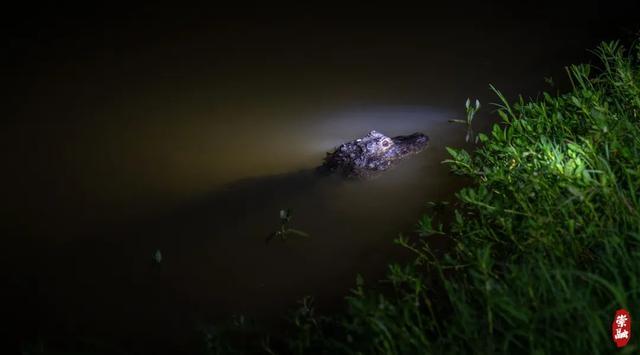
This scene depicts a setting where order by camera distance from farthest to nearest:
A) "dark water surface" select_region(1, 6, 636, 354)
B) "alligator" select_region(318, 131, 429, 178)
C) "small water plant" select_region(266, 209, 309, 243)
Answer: "alligator" select_region(318, 131, 429, 178), "small water plant" select_region(266, 209, 309, 243), "dark water surface" select_region(1, 6, 636, 354)

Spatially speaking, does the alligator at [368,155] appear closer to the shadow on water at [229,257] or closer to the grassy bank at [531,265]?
the shadow on water at [229,257]

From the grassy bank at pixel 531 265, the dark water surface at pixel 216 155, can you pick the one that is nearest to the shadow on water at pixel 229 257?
the dark water surface at pixel 216 155

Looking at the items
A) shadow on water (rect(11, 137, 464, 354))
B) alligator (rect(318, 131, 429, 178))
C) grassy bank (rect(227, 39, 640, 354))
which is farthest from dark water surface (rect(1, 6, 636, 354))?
grassy bank (rect(227, 39, 640, 354))

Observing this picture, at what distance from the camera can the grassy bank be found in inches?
68.0

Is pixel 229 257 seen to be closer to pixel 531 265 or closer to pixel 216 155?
pixel 216 155

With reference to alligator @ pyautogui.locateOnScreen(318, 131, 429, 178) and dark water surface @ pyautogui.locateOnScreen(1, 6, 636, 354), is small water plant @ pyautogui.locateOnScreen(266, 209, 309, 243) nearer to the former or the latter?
dark water surface @ pyautogui.locateOnScreen(1, 6, 636, 354)

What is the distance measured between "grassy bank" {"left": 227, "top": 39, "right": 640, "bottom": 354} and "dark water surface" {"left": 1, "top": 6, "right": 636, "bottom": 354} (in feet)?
2.19

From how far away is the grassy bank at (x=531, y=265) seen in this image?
5.67 ft

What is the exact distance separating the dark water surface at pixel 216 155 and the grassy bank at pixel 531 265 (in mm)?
667

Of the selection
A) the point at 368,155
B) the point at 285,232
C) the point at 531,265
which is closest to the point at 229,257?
the point at 285,232

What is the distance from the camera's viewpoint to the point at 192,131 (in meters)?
5.38

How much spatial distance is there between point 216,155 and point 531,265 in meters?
3.38

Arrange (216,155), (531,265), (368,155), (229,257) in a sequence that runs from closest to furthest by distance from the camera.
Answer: (531,265)
(229,257)
(368,155)
(216,155)

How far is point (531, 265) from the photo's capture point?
196 centimetres
